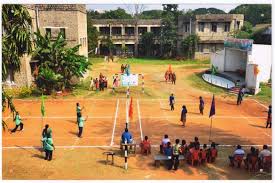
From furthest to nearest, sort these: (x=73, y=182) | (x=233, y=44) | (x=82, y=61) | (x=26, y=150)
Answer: (x=233, y=44)
(x=82, y=61)
(x=26, y=150)
(x=73, y=182)

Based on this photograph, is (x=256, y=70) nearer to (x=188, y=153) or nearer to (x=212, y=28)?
(x=188, y=153)

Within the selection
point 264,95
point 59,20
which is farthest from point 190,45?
point 59,20

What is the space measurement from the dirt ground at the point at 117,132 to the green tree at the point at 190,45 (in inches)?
871

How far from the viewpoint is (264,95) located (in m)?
27.0

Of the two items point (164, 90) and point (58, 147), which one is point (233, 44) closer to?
point (164, 90)

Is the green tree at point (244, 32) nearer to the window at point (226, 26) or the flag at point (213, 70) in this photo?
the window at point (226, 26)

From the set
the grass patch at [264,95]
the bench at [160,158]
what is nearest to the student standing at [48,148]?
the bench at [160,158]

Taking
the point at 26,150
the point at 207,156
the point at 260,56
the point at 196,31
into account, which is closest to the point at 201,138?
the point at 207,156

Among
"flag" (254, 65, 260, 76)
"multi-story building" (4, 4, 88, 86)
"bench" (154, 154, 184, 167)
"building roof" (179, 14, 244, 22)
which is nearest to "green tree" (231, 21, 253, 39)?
"building roof" (179, 14, 244, 22)

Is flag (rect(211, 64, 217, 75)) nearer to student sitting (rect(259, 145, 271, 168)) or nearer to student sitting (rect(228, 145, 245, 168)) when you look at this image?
student sitting (rect(228, 145, 245, 168))

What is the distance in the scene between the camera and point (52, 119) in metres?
20.3

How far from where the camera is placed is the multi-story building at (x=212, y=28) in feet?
164

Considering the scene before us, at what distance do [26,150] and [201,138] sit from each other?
8548 millimetres

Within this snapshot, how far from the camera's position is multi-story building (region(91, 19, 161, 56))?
57906 mm
